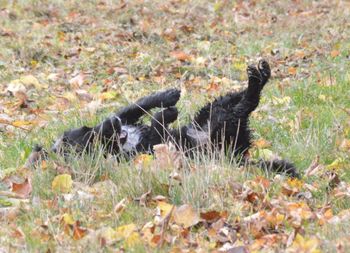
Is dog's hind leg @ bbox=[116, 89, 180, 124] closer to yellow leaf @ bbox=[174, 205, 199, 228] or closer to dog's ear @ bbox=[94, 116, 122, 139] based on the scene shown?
dog's ear @ bbox=[94, 116, 122, 139]

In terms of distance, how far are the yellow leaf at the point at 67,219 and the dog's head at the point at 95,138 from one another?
1.33 m

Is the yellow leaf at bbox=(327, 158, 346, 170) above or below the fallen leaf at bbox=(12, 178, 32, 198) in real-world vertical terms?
below

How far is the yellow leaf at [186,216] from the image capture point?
150 inches

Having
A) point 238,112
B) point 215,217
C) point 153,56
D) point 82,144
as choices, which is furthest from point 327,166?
point 153,56

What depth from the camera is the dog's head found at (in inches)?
205

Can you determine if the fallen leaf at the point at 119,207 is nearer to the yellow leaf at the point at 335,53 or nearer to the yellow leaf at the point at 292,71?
the yellow leaf at the point at 292,71

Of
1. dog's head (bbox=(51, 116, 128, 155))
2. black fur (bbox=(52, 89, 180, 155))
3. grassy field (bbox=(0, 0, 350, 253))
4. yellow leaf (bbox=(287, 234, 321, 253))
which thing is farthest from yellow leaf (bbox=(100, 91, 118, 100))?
yellow leaf (bbox=(287, 234, 321, 253))

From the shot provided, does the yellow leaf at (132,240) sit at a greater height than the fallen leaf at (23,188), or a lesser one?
greater

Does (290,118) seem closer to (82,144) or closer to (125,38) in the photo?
(82,144)

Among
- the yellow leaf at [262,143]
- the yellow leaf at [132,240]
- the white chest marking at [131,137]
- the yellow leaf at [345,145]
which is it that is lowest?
the yellow leaf at [262,143]

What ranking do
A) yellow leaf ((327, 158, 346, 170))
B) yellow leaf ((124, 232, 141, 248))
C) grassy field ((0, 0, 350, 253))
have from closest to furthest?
yellow leaf ((124, 232, 141, 248)) < grassy field ((0, 0, 350, 253)) < yellow leaf ((327, 158, 346, 170))

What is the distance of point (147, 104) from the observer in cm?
584

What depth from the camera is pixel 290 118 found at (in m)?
6.32

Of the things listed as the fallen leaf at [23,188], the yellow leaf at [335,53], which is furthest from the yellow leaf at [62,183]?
the yellow leaf at [335,53]
